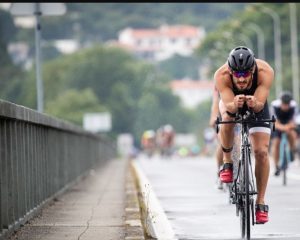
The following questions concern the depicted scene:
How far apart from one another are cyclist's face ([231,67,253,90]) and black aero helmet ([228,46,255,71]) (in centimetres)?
11

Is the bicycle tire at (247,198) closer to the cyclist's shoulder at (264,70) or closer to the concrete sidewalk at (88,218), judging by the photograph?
the cyclist's shoulder at (264,70)

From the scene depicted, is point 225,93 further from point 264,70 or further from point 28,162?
point 28,162

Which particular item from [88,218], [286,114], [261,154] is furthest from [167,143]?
[261,154]

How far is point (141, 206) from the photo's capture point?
16.8 metres

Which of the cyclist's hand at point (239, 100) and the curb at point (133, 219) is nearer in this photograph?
the curb at point (133, 219)

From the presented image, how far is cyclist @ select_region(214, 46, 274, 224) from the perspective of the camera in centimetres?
1264

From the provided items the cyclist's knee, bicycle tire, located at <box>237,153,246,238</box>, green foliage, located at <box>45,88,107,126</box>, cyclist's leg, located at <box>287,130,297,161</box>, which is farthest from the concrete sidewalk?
green foliage, located at <box>45,88,107,126</box>

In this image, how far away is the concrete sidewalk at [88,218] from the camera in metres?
12.8

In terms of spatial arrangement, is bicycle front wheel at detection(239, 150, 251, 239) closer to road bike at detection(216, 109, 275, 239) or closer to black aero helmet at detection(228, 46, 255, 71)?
road bike at detection(216, 109, 275, 239)

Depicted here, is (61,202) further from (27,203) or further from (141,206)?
(27,203)

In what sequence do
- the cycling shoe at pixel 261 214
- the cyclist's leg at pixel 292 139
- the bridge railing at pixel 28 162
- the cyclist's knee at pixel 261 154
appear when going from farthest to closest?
the cyclist's leg at pixel 292 139, the cyclist's knee at pixel 261 154, the cycling shoe at pixel 261 214, the bridge railing at pixel 28 162

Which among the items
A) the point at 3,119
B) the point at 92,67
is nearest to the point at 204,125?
the point at 92,67

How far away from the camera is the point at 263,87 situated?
12875mm

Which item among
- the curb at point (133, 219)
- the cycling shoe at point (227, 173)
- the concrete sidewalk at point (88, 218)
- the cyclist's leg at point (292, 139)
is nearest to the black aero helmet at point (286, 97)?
the cyclist's leg at point (292, 139)
